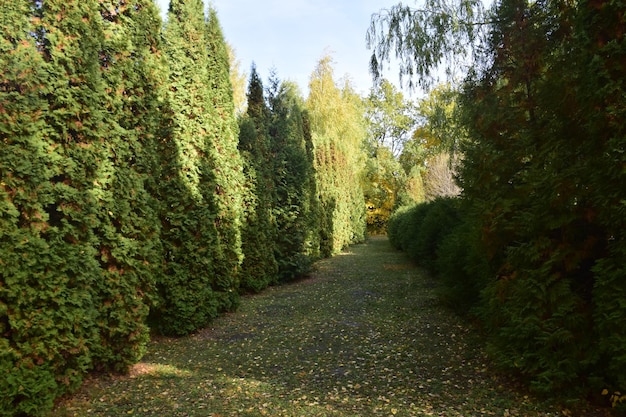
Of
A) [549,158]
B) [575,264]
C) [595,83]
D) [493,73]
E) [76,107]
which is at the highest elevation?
[493,73]

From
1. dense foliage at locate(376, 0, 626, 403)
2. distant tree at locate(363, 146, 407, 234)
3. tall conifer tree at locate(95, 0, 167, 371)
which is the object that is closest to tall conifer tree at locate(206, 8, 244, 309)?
tall conifer tree at locate(95, 0, 167, 371)

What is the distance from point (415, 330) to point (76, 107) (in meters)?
5.02

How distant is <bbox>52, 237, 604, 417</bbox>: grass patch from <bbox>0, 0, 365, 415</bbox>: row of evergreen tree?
18.0 inches

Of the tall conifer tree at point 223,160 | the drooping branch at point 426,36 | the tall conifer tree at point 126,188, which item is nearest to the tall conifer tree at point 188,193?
the tall conifer tree at point 223,160

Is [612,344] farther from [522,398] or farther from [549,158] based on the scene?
[549,158]

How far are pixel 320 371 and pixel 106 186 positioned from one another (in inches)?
123

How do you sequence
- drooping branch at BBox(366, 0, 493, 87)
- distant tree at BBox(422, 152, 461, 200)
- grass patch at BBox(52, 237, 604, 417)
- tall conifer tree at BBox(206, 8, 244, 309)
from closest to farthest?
grass patch at BBox(52, 237, 604, 417), drooping branch at BBox(366, 0, 493, 87), tall conifer tree at BBox(206, 8, 244, 309), distant tree at BBox(422, 152, 461, 200)

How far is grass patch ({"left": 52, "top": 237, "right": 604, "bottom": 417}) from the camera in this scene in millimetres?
3439

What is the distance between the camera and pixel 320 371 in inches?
175

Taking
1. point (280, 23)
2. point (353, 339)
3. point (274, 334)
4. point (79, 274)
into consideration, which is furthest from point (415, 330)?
point (280, 23)

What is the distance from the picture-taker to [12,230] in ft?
10.4

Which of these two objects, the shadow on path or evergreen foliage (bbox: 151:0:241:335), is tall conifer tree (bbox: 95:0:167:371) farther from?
evergreen foliage (bbox: 151:0:241:335)

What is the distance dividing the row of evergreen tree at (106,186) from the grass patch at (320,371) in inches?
18.0

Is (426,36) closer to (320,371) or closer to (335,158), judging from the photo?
(320,371)
